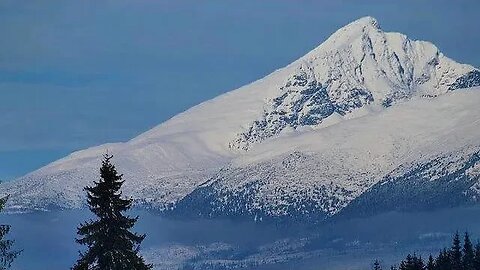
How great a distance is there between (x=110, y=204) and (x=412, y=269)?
88774mm

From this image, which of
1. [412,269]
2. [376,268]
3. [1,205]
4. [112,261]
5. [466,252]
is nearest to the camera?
[112,261]

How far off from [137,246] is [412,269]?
87098 millimetres

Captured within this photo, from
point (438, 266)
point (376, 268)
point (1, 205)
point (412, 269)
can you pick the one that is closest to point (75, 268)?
point (1, 205)

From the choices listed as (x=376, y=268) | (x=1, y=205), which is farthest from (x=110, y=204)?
(x=376, y=268)

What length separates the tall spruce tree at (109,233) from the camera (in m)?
55.5

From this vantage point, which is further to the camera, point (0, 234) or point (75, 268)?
→ point (0, 234)

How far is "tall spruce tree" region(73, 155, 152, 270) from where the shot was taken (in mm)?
55469

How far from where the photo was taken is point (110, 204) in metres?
55.9

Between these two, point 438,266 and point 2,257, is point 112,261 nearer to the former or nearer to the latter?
point 2,257

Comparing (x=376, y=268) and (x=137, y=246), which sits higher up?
(x=376, y=268)

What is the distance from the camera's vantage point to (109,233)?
55969 mm

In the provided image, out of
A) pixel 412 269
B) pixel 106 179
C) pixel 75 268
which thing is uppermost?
pixel 412 269

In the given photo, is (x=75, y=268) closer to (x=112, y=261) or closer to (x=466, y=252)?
(x=112, y=261)

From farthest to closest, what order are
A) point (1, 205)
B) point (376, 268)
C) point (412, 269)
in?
point (376, 268) → point (412, 269) → point (1, 205)
